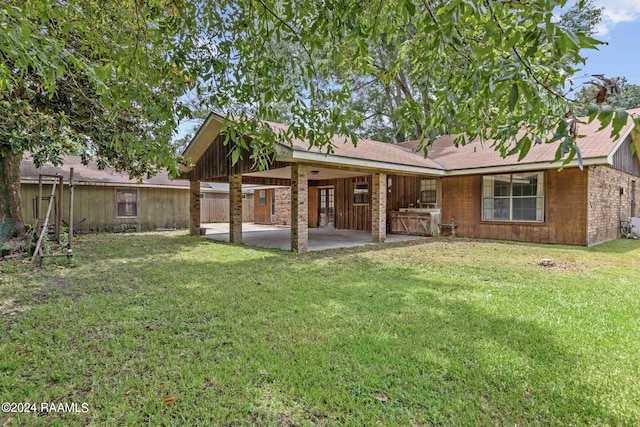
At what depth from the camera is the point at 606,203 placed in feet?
36.8

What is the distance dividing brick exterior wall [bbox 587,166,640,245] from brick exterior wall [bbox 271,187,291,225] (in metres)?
13.7

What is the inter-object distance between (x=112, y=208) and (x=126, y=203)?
0.69m

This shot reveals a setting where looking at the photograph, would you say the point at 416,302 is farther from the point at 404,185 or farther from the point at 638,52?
the point at 638,52

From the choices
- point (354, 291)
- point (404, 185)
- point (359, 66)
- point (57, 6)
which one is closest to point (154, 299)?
point (354, 291)

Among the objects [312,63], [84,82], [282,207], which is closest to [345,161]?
[312,63]

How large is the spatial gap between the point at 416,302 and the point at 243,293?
250 cm

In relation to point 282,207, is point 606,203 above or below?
above

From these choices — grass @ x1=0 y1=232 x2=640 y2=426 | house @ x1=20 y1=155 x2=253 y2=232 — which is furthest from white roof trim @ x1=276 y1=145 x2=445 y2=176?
house @ x1=20 y1=155 x2=253 y2=232

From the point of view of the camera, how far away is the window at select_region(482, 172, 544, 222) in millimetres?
10883

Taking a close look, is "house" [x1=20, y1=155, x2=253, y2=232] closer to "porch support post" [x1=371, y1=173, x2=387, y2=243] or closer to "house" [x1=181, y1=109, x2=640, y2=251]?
"house" [x1=181, y1=109, x2=640, y2=251]

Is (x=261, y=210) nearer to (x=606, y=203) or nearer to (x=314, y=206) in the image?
(x=314, y=206)

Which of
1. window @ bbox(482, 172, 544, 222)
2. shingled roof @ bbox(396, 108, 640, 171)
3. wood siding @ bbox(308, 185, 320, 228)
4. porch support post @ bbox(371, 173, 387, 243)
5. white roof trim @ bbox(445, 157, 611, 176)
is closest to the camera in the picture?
white roof trim @ bbox(445, 157, 611, 176)

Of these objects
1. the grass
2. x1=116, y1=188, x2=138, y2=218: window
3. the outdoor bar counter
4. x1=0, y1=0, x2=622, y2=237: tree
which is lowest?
the grass

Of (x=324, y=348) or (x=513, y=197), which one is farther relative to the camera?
(x=513, y=197)
